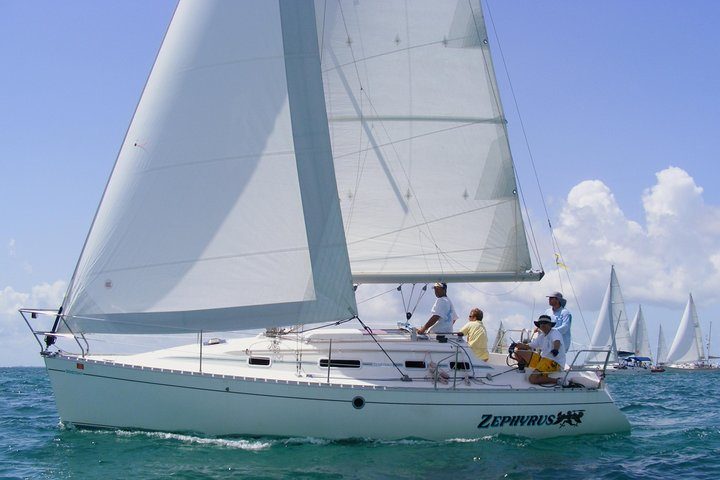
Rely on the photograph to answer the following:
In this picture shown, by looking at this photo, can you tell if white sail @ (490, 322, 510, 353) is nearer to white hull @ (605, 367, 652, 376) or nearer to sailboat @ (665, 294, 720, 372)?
white hull @ (605, 367, 652, 376)

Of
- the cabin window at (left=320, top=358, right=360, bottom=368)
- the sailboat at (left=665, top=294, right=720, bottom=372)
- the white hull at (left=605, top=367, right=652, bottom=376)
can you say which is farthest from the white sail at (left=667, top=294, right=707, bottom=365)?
the cabin window at (left=320, top=358, right=360, bottom=368)

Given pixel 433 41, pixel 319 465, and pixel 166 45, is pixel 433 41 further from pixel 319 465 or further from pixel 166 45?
pixel 319 465

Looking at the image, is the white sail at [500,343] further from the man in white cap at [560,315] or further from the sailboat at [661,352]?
the sailboat at [661,352]

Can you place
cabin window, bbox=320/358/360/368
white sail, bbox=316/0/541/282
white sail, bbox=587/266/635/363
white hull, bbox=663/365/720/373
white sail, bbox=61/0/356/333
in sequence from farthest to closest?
white hull, bbox=663/365/720/373 < white sail, bbox=587/266/635/363 < white sail, bbox=316/0/541/282 < cabin window, bbox=320/358/360/368 < white sail, bbox=61/0/356/333

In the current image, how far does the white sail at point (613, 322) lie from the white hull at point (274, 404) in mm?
51087

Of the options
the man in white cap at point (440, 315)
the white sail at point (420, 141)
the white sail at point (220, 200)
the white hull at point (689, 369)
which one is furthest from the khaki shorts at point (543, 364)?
the white hull at point (689, 369)

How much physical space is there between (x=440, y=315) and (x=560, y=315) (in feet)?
7.05

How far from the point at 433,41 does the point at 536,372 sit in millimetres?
6475

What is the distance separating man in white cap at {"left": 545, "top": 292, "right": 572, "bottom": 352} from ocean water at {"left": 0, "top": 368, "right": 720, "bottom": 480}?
176 centimetres

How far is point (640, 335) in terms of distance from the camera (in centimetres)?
7250

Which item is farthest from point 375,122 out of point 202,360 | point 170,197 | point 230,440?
point 230,440

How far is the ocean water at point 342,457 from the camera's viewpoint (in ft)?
33.7

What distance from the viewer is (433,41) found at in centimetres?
1459

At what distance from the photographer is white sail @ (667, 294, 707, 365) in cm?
7312
